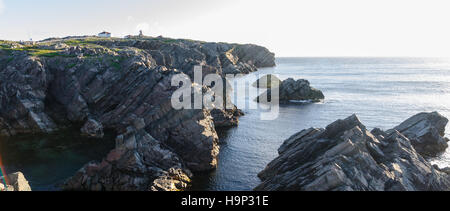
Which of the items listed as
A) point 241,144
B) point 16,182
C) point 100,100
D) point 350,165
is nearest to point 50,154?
point 100,100

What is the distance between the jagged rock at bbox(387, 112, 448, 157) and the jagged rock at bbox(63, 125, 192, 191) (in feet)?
149

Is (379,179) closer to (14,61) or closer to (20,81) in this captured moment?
(20,81)

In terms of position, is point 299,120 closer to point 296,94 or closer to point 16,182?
point 296,94

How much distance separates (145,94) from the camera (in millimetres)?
67750

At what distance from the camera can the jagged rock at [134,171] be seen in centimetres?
3894

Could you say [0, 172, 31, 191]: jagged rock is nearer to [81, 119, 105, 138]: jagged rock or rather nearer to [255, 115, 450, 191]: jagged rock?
[255, 115, 450, 191]: jagged rock

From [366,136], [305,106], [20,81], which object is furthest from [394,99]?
[20,81]

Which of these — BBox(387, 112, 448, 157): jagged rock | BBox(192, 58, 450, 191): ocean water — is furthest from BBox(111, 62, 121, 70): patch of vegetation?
BBox(387, 112, 448, 157): jagged rock

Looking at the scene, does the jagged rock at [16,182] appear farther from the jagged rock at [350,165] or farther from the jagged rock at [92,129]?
the jagged rock at [92,129]

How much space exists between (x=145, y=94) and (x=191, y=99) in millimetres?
17178

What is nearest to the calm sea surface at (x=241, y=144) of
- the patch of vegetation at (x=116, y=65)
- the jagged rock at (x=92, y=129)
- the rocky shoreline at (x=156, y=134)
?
the jagged rock at (x=92, y=129)

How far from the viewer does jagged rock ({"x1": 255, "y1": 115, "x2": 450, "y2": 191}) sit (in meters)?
29.8

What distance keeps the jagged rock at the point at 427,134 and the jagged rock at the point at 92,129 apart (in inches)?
2669

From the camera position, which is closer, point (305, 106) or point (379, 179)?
point (379, 179)
